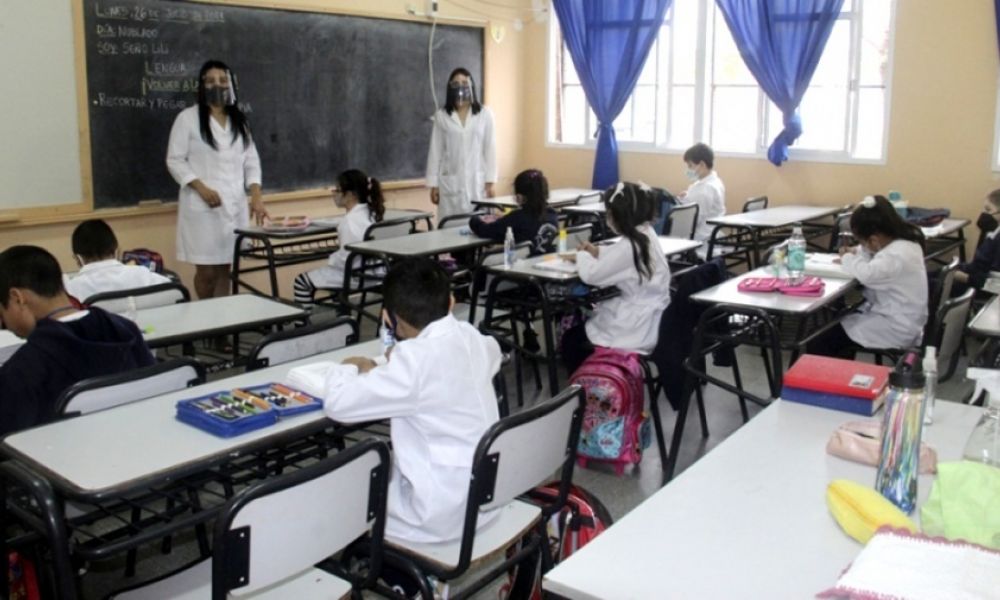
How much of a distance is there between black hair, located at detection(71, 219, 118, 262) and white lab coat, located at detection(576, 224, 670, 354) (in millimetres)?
2008

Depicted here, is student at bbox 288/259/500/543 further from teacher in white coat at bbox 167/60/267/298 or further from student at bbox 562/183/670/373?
teacher in white coat at bbox 167/60/267/298

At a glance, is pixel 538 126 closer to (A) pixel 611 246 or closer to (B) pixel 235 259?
(B) pixel 235 259

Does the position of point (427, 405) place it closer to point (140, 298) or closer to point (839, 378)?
point (839, 378)

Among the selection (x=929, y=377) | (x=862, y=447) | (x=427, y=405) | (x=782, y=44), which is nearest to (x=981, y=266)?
(x=782, y=44)

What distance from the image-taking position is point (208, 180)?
5.55 m

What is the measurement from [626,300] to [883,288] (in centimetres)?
112

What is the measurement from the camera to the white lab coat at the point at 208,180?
5414 mm

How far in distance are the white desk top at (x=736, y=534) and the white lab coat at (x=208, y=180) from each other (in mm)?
4177

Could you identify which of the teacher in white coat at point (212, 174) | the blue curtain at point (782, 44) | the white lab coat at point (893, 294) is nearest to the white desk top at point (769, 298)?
the white lab coat at point (893, 294)

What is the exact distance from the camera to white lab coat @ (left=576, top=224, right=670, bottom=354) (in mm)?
4109

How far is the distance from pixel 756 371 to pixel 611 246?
65.6 inches

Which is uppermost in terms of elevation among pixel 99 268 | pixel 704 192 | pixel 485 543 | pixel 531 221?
pixel 704 192

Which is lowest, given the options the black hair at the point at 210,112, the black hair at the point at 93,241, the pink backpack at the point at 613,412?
the pink backpack at the point at 613,412

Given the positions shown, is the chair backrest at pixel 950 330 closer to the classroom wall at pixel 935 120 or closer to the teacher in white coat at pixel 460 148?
the classroom wall at pixel 935 120
